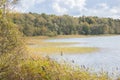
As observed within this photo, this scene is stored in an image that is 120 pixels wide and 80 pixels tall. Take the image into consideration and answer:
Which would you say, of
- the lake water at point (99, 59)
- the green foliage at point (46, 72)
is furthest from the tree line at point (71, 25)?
the green foliage at point (46, 72)

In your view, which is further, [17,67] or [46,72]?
[17,67]

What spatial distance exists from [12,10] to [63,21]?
288 ft

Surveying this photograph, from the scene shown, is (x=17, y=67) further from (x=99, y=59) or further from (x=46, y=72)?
(x=99, y=59)

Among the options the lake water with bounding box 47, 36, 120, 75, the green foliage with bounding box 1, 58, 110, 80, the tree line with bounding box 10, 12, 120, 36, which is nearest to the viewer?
the green foliage with bounding box 1, 58, 110, 80

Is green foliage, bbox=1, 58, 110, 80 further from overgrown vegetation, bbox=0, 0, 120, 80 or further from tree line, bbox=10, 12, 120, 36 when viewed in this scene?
tree line, bbox=10, 12, 120, 36

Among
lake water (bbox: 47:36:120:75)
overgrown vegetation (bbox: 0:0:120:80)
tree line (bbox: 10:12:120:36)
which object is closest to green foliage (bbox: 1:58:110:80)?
overgrown vegetation (bbox: 0:0:120:80)

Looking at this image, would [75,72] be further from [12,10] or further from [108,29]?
[108,29]

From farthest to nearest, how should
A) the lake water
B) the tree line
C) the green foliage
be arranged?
1. the tree line
2. the lake water
3. the green foliage

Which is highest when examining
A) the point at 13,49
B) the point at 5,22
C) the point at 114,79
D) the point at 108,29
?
the point at 5,22

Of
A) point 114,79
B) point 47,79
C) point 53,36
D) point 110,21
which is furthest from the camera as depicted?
point 110,21

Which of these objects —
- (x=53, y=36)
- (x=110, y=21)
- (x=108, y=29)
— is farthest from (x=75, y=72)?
(x=110, y=21)

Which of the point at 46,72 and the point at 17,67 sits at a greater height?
the point at 17,67

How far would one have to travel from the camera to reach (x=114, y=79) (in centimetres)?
1110

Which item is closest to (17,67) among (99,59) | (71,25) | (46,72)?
(46,72)
